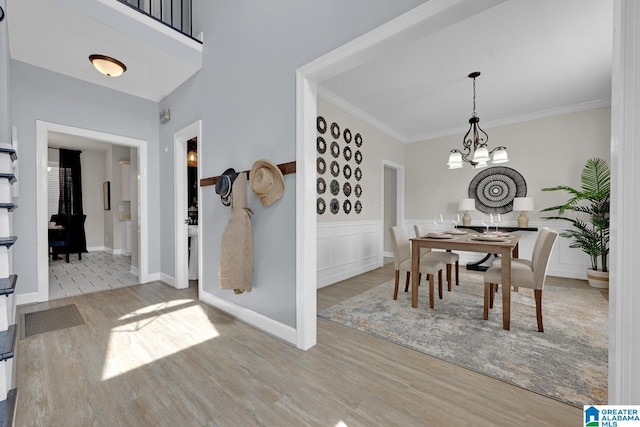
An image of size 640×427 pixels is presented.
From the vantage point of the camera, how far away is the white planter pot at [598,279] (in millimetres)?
3602

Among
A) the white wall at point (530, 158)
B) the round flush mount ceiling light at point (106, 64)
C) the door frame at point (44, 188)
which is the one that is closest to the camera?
the round flush mount ceiling light at point (106, 64)

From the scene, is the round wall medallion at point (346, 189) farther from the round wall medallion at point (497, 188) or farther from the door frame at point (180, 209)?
the round wall medallion at point (497, 188)

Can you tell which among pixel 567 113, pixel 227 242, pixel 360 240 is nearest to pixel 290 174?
pixel 227 242

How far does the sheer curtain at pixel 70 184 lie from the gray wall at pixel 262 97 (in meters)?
5.55

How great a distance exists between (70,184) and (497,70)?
893cm

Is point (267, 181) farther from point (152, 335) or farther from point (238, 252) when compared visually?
point (152, 335)

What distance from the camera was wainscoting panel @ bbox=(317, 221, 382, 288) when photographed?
3.78 meters

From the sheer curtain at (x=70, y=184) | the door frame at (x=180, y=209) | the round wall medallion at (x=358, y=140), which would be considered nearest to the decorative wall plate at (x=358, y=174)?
the round wall medallion at (x=358, y=140)

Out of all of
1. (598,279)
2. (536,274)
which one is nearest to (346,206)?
(536,274)

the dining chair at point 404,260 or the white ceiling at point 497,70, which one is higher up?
the white ceiling at point 497,70

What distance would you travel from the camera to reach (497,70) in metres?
3.17

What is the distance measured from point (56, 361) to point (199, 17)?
12.4 ft

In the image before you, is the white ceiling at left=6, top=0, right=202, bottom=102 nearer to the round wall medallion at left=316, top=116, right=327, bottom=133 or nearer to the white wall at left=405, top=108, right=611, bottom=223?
the round wall medallion at left=316, top=116, right=327, bottom=133

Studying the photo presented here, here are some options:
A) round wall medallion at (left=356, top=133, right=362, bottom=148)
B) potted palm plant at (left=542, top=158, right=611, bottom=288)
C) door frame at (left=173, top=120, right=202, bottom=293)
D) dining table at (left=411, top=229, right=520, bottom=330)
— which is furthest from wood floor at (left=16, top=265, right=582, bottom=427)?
potted palm plant at (left=542, top=158, right=611, bottom=288)
